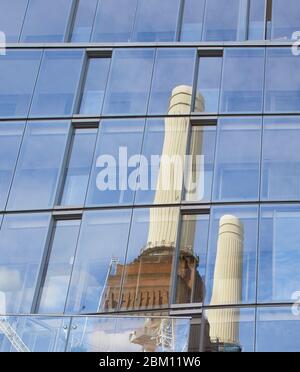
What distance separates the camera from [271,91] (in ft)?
68.3

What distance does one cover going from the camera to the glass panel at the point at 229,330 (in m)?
17.1

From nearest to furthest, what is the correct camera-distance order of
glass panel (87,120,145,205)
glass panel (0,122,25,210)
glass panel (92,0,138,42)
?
1. glass panel (87,120,145,205)
2. glass panel (0,122,25,210)
3. glass panel (92,0,138,42)

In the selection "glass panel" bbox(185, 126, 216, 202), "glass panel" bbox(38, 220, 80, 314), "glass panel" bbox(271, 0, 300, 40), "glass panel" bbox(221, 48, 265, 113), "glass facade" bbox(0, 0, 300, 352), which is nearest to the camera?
"glass facade" bbox(0, 0, 300, 352)

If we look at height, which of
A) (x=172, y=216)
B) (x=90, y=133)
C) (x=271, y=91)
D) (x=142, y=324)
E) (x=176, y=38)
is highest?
(x=176, y=38)

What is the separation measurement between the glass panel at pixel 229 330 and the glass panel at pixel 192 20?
8238mm

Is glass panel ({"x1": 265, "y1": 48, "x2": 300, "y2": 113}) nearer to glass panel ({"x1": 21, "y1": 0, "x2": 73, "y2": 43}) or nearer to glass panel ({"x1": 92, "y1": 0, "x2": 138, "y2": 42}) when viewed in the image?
glass panel ({"x1": 92, "y1": 0, "x2": 138, "y2": 42})

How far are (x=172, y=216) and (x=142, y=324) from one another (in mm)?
3516

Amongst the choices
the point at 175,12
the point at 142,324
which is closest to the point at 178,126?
the point at 175,12

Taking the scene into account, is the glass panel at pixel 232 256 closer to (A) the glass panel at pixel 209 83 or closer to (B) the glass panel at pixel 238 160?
(B) the glass panel at pixel 238 160

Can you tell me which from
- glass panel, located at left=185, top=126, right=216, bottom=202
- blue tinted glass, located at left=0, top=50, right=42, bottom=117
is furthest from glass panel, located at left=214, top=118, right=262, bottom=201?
blue tinted glass, located at left=0, top=50, right=42, bottom=117

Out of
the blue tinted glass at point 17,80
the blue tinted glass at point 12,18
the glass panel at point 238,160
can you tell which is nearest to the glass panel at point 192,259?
the glass panel at point 238,160

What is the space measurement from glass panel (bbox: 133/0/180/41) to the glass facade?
4 centimetres

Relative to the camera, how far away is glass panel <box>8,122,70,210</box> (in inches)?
776

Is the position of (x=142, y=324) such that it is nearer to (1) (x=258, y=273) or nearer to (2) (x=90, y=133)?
(1) (x=258, y=273)
